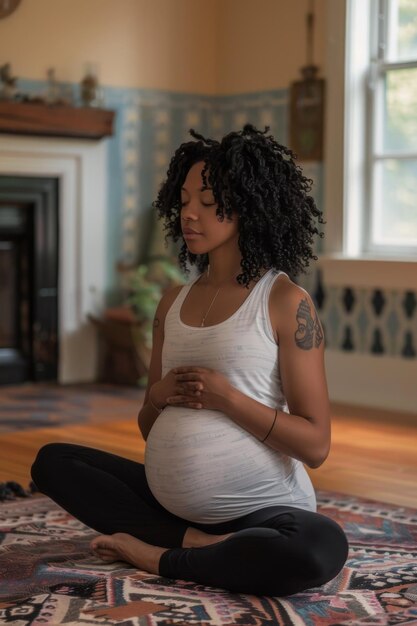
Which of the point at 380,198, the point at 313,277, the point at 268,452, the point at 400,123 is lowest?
the point at 268,452

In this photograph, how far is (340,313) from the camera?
6.18 metres

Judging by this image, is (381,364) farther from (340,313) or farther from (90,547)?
(90,547)

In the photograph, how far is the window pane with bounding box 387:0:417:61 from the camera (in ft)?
19.4

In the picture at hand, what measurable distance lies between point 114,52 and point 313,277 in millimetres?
1714

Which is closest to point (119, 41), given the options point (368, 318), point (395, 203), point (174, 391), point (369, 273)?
point (395, 203)

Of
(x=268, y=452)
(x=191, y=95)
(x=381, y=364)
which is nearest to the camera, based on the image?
(x=268, y=452)

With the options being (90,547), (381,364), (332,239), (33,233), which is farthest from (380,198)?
(90,547)

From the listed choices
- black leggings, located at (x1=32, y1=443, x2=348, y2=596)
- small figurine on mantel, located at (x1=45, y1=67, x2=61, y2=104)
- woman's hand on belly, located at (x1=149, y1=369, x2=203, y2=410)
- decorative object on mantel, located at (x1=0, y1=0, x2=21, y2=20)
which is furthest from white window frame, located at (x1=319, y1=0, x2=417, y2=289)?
woman's hand on belly, located at (x1=149, y1=369, x2=203, y2=410)

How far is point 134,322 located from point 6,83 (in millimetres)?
1430

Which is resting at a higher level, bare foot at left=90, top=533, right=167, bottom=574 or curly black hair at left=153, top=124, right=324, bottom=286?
curly black hair at left=153, top=124, right=324, bottom=286

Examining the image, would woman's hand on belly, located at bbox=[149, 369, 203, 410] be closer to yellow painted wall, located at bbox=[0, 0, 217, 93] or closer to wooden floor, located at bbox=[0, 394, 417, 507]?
wooden floor, located at bbox=[0, 394, 417, 507]

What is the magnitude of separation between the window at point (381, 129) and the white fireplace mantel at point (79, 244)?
1427mm

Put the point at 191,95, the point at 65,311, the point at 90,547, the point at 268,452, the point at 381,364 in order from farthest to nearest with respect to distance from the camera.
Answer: the point at 191,95
the point at 65,311
the point at 381,364
the point at 90,547
the point at 268,452

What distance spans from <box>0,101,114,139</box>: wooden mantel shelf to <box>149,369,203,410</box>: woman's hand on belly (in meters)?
3.63
